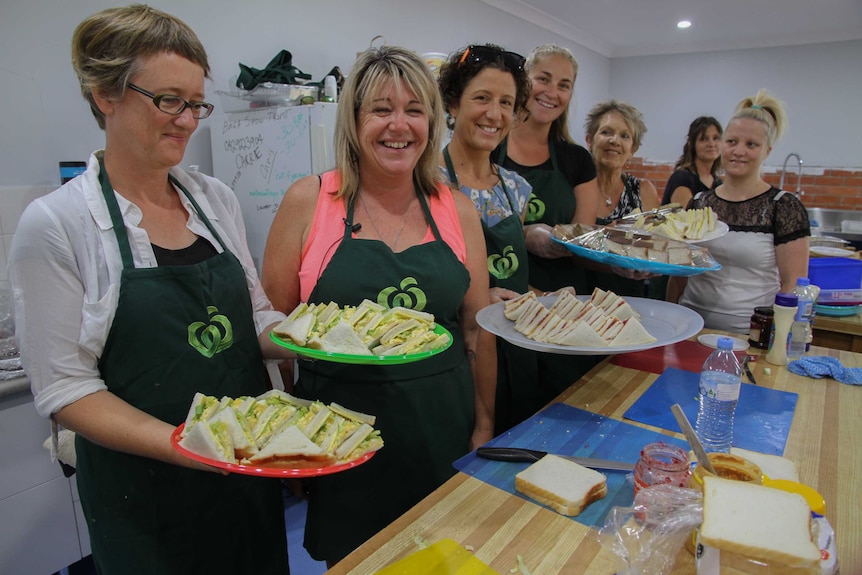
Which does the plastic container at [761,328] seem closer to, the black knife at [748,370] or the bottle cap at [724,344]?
the black knife at [748,370]

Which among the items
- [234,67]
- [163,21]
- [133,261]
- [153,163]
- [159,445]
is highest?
[234,67]

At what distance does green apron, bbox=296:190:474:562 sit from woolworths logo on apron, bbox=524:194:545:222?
1.00 m

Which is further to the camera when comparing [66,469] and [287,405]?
[66,469]

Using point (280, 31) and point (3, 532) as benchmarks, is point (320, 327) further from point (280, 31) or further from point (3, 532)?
point (280, 31)

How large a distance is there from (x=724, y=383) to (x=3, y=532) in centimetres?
295

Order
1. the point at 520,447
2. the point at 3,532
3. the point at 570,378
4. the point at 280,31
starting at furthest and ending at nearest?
the point at 280,31 < the point at 570,378 < the point at 3,532 < the point at 520,447

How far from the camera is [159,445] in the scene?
4.01ft

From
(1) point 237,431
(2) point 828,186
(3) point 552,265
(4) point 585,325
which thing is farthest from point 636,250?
(2) point 828,186

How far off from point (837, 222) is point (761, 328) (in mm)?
6856

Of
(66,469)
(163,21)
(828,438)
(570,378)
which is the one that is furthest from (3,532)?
(828,438)

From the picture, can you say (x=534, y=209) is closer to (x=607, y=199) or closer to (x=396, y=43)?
(x=607, y=199)

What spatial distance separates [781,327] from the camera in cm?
216

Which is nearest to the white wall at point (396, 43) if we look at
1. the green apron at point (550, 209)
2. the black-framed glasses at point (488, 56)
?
the green apron at point (550, 209)

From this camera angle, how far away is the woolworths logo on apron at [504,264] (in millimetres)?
2307
